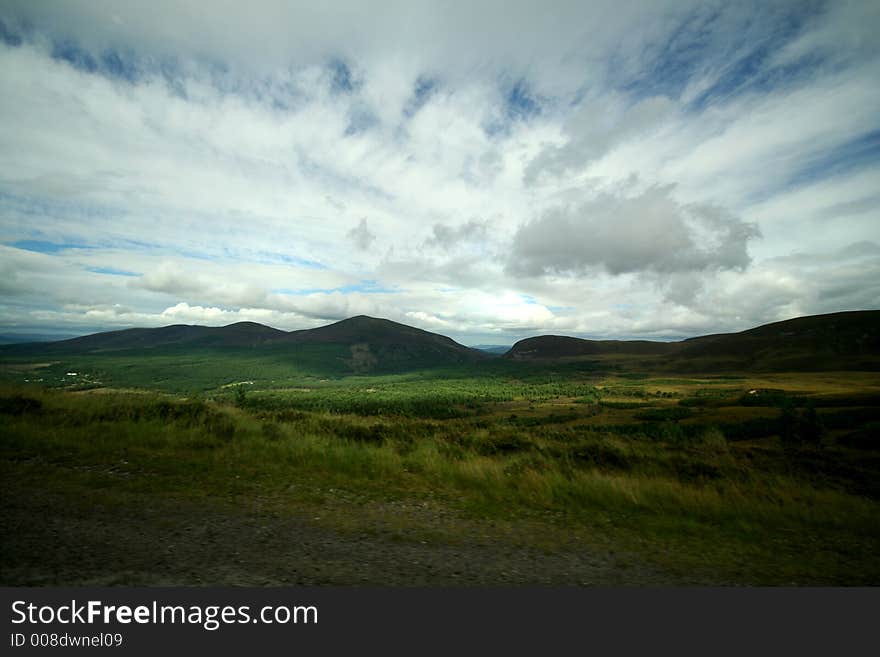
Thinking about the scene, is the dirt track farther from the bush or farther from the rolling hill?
the rolling hill

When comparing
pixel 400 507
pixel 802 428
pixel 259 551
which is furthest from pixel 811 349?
pixel 259 551

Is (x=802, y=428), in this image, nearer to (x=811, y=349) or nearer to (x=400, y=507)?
(x=400, y=507)

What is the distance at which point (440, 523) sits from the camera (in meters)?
6.16

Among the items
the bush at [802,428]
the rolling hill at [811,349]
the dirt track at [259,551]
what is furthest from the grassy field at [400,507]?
the rolling hill at [811,349]

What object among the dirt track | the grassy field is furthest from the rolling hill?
the dirt track

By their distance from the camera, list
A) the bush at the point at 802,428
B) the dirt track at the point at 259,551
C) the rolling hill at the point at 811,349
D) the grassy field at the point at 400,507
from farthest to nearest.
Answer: the rolling hill at the point at 811,349 < the bush at the point at 802,428 < the grassy field at the point at 400,507 < the dirt track at the point at 259,551

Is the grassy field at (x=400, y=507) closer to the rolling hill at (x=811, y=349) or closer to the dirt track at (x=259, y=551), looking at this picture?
the dirt track at (x=259, y=551)

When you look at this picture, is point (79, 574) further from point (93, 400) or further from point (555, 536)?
point (93, 400)

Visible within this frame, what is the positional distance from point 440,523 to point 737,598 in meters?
3.78

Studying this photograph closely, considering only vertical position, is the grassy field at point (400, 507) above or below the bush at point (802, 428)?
above

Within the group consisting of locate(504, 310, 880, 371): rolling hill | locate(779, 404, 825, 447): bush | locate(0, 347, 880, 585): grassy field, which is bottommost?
locate(779, 404, 825, 447): bush

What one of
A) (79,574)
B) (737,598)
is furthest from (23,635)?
(737,598)

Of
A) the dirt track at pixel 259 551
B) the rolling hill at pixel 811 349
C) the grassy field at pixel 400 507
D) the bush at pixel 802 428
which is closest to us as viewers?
the dirt track at pixel 259 551

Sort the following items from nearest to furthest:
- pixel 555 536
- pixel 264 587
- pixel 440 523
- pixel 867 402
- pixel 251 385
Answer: pixel 264 587
pixel 555 536
pixel 440 523
pixel 867 402
pixel 251 385
